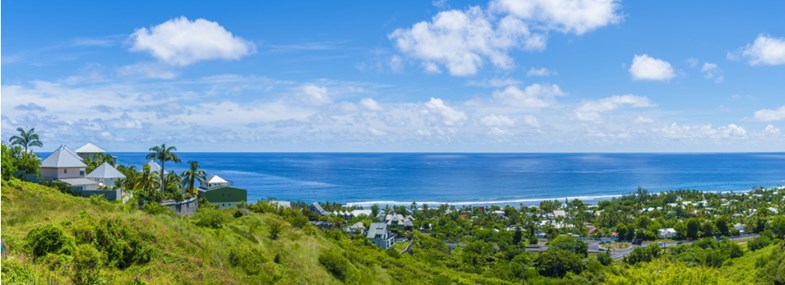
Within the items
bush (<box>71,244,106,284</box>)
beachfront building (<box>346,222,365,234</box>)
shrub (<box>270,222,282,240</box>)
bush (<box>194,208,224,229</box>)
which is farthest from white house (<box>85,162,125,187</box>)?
beachfront building (<box>346,222,365,234</box>)

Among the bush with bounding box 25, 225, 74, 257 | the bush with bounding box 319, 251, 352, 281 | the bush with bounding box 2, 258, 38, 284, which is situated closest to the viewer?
the bush with bounding box 2, 258, 38, 284

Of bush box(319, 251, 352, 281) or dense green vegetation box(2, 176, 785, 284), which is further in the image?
bush box(319, 251, 352, 281)

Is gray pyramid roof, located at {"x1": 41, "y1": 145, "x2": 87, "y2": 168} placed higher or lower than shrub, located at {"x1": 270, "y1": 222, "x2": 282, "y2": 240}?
higher

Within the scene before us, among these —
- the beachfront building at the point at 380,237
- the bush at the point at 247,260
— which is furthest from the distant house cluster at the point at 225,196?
the bush at the point at 247,260

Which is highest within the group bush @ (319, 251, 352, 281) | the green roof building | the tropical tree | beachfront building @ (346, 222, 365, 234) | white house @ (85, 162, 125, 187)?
the tropical tree

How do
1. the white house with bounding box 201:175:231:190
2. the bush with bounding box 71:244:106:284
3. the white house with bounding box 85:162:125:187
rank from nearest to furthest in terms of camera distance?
the bush with bounding box 71:244:106:284, the white house with bounding box 85:162:125:187, the white house with bounding box 201:175:231:190

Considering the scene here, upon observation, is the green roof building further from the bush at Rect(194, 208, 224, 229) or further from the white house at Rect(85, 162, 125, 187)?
the bush at Rect(194, 208, 224, 229)

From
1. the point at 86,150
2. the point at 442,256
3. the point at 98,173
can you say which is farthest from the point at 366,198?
the point at 98,173
